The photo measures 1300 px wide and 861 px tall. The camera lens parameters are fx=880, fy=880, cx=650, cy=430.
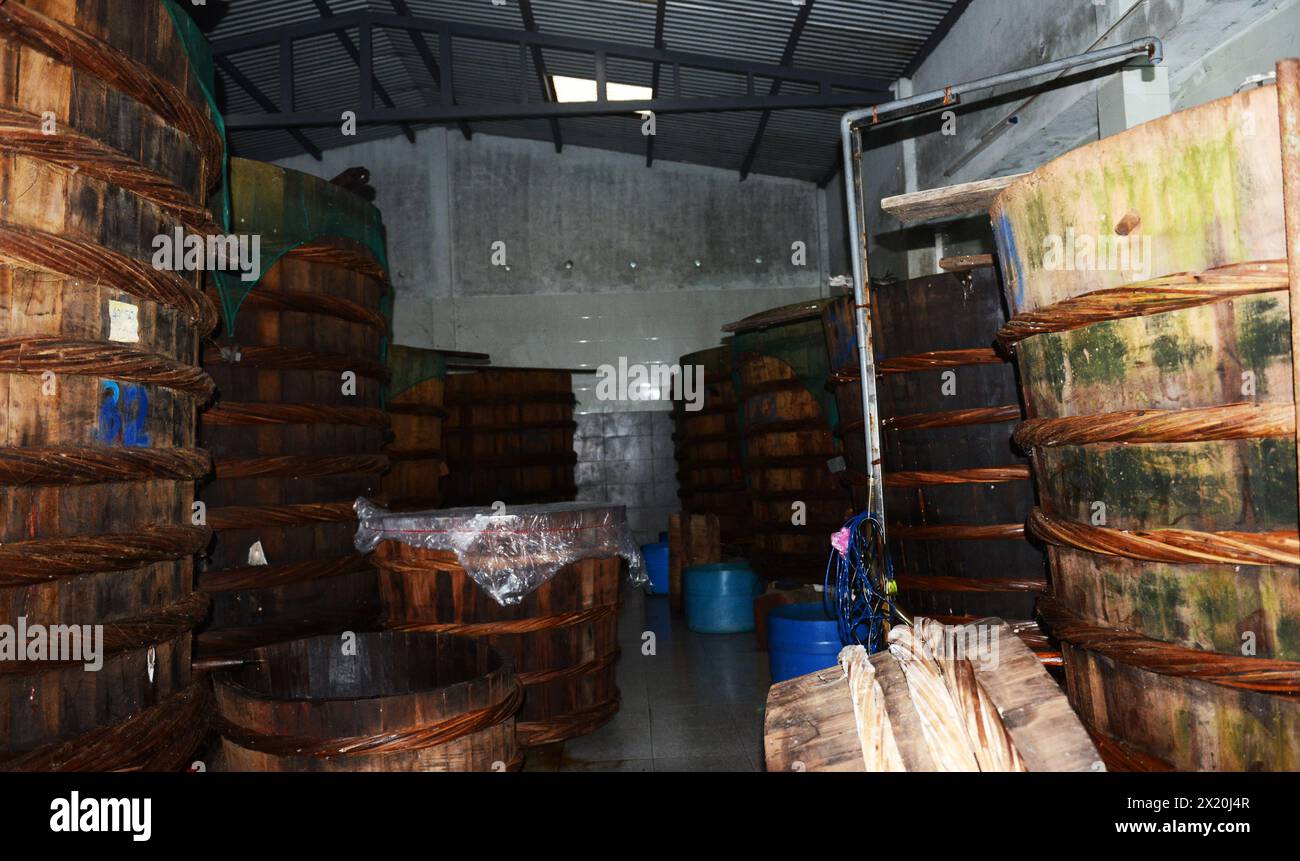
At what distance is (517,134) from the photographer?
14961 millimetres

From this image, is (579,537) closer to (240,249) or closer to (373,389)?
(373,389)

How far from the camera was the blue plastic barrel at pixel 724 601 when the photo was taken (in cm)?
735

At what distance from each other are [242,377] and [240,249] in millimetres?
700

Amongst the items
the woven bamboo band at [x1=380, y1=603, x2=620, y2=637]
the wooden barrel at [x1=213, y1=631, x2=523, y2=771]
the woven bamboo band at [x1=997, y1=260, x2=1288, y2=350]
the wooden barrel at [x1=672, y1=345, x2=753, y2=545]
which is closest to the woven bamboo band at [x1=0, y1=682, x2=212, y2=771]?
the wooden barrel at [x1=213, y1=631, x2=523, y2=771]

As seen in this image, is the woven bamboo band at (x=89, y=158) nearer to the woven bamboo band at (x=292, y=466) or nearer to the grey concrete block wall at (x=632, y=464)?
the woven bamboo band at (x=292, y=466)

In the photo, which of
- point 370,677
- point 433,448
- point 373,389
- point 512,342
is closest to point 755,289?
point 512,342

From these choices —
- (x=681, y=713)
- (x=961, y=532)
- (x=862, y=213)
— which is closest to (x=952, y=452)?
(x=961, y=532)

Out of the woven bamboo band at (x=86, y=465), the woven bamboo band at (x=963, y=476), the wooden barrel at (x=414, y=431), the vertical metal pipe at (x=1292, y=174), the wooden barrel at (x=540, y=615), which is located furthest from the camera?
the wooden barrel at (x=414, y=431)

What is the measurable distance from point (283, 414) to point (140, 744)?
2350mm

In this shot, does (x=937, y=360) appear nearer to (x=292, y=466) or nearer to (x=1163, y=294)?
(x=1163, y=294)

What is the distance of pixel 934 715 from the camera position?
7.42 ft

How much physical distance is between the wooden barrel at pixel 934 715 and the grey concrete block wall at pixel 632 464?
11785 millimetres

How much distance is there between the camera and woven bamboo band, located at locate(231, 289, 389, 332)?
16.2ft

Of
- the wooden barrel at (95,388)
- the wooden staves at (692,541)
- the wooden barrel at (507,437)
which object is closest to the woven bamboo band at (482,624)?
the wooden barrel at (95,388)
